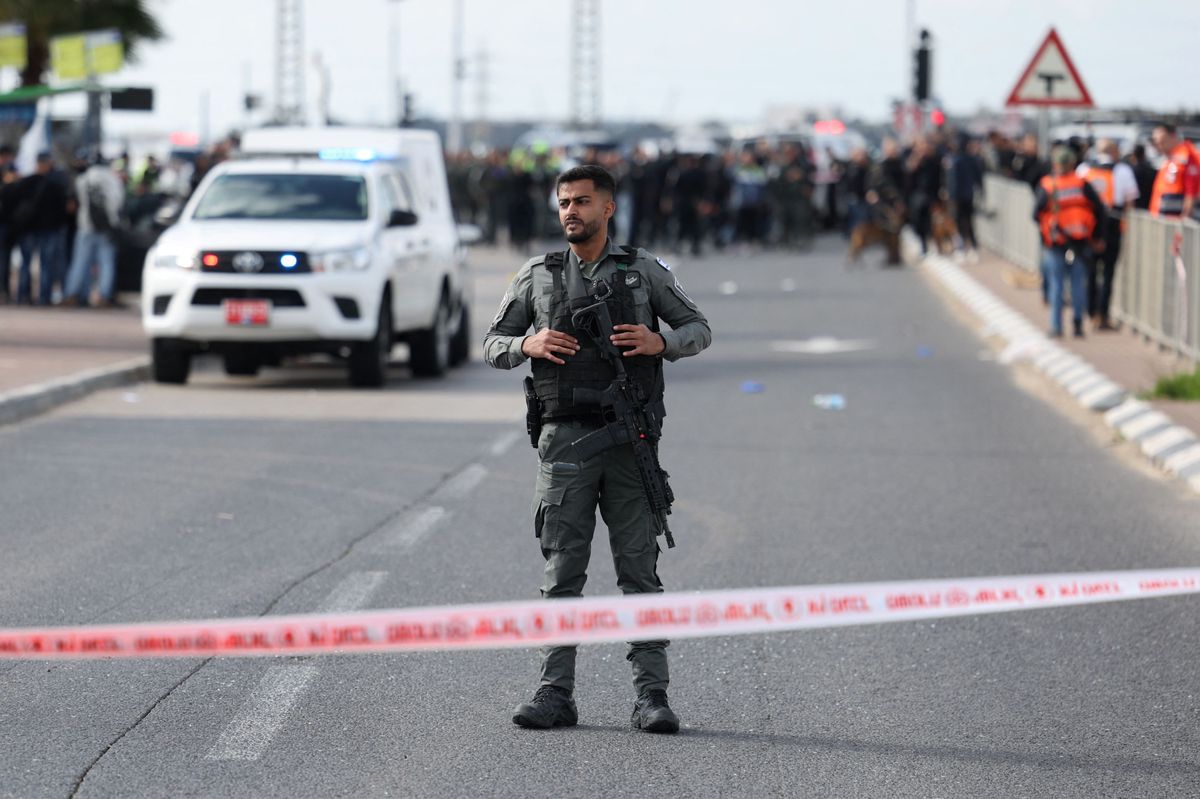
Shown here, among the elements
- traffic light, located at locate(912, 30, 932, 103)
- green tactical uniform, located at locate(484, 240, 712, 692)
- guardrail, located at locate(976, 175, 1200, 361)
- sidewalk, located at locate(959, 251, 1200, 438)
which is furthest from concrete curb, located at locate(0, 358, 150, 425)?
traffic light, located at locate(912, 30, 932, 103)

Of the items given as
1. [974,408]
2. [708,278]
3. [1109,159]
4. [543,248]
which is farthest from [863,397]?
[543,248]

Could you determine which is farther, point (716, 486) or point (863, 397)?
point (863, 397)

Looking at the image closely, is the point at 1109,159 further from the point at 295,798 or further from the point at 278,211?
the point at 295,798

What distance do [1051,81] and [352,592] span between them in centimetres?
1512

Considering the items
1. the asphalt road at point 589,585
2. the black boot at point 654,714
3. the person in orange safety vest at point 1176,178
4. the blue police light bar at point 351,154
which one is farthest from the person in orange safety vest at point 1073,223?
the black boot at point 654,714

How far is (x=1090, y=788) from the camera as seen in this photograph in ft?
18.1

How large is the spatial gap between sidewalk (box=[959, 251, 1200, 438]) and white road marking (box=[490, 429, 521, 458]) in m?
4.35

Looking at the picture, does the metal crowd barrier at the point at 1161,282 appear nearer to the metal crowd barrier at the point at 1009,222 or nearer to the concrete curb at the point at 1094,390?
the concrete curb at the point at 1094,390

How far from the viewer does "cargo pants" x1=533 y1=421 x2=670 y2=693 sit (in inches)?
240

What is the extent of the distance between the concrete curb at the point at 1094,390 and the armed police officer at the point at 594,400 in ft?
19.9

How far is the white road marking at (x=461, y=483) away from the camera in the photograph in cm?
1100

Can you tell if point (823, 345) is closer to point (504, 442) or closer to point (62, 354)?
point (62, 354)

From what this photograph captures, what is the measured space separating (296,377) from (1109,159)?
30.1 feet

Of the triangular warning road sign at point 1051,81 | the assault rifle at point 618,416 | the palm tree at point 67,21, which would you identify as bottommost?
the assault rifle at point 618,416
